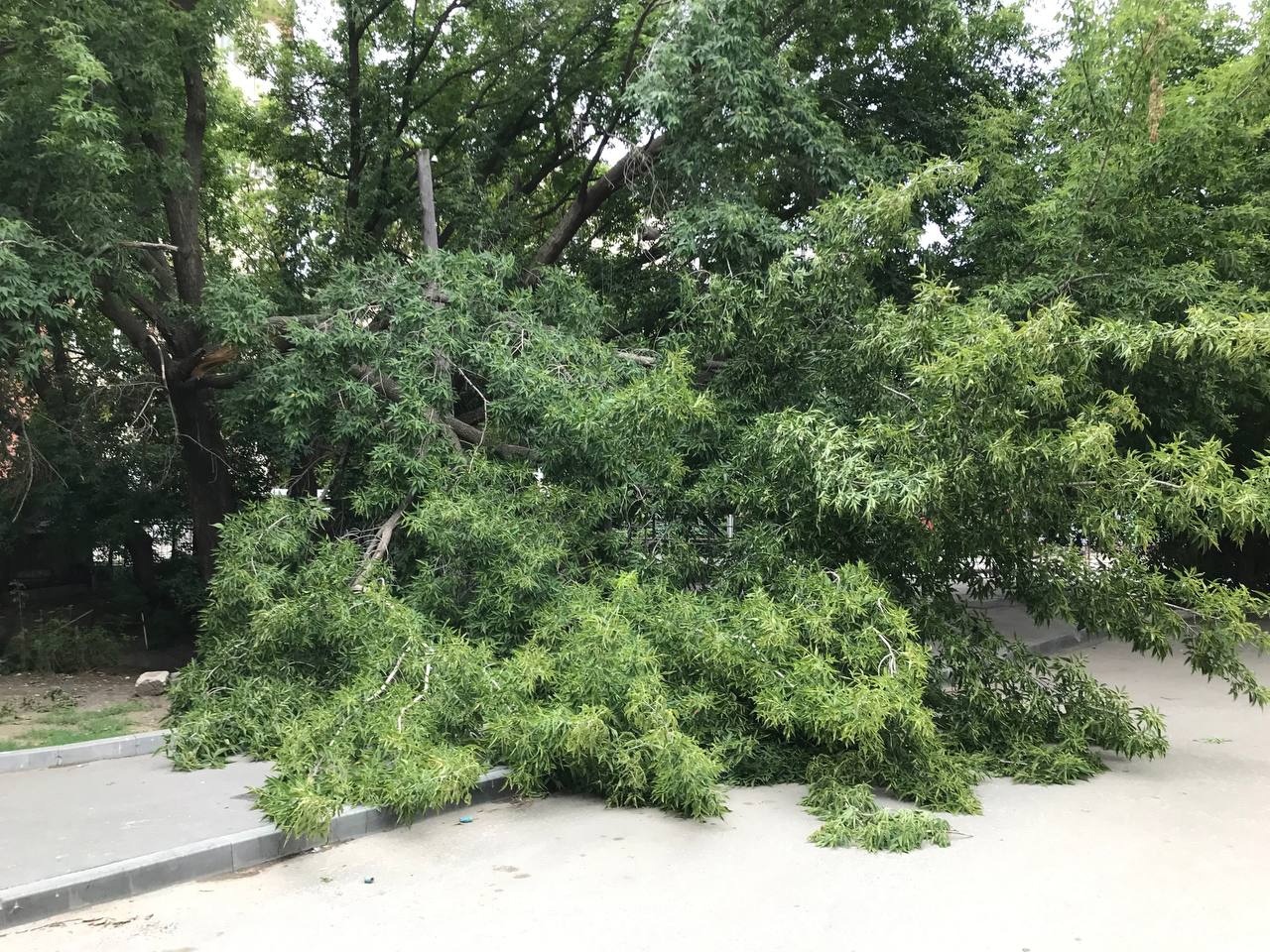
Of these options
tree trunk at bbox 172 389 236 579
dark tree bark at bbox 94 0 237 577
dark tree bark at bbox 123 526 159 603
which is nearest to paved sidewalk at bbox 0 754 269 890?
dark tree bark at bbox 94 0 237 577

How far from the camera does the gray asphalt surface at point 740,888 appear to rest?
3996 millimetres

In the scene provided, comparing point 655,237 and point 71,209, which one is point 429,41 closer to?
point 655,237

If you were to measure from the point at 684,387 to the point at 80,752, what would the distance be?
5357mm

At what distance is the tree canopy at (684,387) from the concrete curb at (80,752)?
24.5 inches

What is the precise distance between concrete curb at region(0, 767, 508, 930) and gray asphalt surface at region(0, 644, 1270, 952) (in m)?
0.09

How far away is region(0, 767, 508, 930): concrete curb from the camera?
13.8 feet

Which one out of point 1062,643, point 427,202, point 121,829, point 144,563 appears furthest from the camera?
point 144,563

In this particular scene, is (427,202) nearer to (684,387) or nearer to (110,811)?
(684,387)

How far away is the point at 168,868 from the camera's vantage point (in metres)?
4.60

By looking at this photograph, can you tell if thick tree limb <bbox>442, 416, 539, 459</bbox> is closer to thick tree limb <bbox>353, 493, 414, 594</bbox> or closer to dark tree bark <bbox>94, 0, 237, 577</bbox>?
thick tree limb <bbox>353, 493, 414, 594</bbox>

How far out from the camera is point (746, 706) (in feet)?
21.0

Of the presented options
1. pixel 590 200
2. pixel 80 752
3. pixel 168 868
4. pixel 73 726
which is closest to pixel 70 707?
pixel 73 726

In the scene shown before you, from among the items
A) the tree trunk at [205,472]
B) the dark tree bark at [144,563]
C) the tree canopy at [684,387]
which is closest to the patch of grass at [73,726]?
the tree canopy at [684,387]

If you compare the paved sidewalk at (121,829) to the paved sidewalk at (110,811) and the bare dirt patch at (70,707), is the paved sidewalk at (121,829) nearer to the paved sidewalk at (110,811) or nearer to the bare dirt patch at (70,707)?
the paved sidewalk at (110,811)
